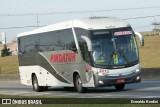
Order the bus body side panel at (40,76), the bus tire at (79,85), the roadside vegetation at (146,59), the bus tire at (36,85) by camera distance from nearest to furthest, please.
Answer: the bus tire at (79,85) → the bus body side panel at (40,76) → the bus tire at (36,85) → the roadside vegetation at (146,59)

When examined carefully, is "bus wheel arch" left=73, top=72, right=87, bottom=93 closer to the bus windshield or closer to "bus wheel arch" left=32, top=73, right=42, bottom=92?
the bus windshield

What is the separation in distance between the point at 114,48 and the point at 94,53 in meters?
0.96

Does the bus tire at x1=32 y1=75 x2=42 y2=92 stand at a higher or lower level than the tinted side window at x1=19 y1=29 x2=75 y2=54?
lower

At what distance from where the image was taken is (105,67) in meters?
24.0

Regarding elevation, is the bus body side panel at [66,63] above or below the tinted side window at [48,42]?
below

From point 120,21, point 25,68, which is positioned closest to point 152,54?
point 25,68

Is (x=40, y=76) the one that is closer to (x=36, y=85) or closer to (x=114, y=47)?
(x=36, y=85)

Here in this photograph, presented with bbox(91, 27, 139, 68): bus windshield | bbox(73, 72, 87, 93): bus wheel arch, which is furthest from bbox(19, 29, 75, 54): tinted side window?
bbox(91, 27, 139, 68): bus windshield

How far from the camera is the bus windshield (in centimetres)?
2398

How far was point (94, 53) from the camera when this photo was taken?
78.6ft

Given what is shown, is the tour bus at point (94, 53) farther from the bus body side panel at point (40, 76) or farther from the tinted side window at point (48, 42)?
the bus body side panel at point (40, 76)

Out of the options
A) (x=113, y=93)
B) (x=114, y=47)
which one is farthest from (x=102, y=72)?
(x=114, y=47)

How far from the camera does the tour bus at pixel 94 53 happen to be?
78.8 ft

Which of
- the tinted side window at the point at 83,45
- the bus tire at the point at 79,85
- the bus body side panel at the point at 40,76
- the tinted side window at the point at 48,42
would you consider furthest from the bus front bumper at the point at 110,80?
the bus body side panel at the point at 40,76
